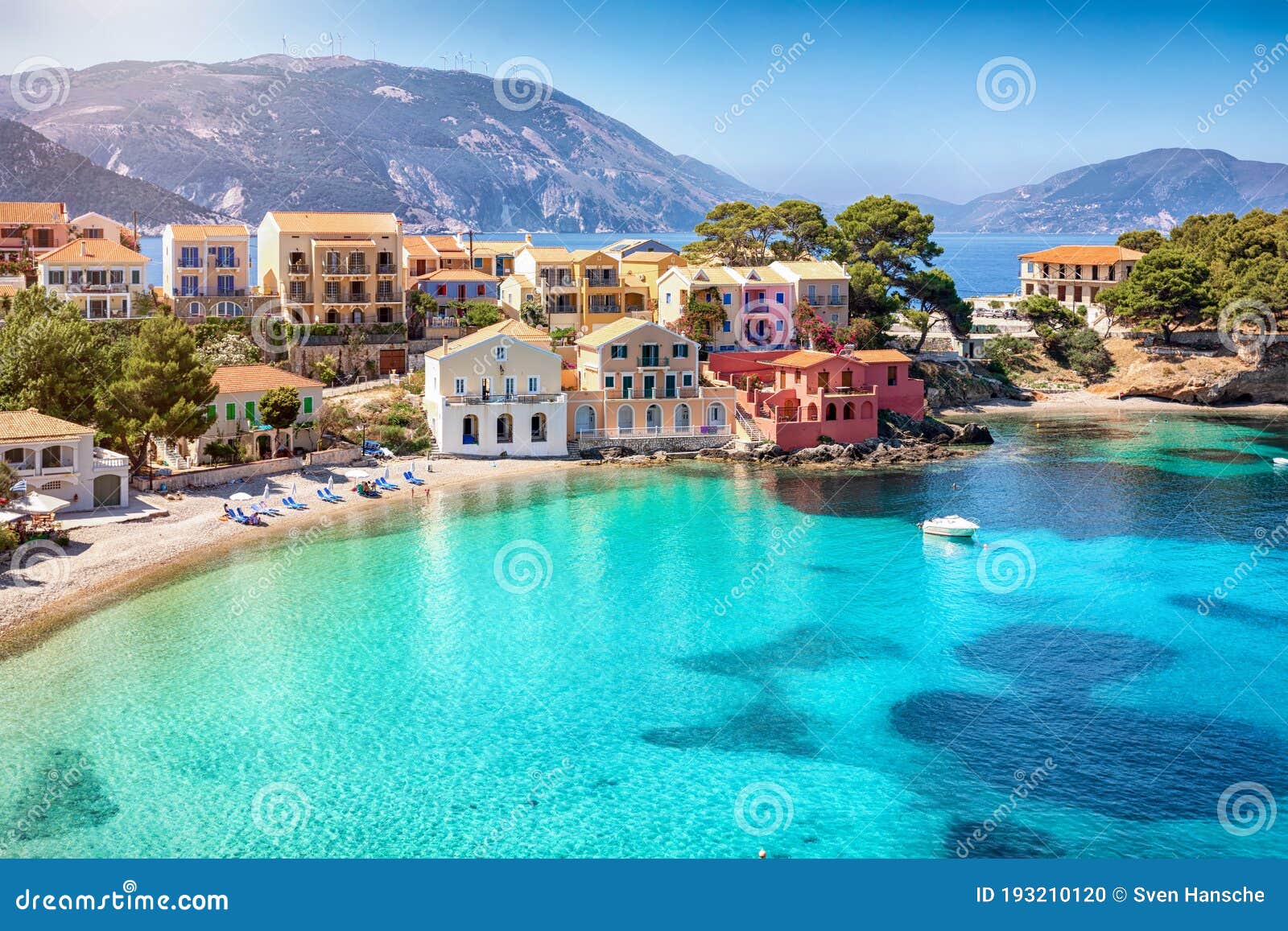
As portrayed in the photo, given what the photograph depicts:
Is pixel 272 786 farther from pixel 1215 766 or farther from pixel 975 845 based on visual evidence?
pixel 1215 766

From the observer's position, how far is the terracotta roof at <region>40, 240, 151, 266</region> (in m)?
65.3

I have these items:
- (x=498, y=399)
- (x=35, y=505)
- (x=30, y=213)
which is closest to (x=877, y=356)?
(x=498, y=399)

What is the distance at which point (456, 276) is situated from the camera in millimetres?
76625

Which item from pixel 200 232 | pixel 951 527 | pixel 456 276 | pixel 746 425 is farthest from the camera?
pixel 456 276

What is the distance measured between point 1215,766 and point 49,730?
86.3 ft

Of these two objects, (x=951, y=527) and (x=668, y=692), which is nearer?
(x=668, y=692)

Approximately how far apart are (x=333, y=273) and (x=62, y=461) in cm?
2813

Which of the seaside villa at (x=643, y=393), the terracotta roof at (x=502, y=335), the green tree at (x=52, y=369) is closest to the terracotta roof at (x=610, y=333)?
the seaside villa at (x=643, y=393)

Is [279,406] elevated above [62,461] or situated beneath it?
elevated above

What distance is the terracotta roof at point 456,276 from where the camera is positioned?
76312 millimetres

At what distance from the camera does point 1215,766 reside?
88.9ft

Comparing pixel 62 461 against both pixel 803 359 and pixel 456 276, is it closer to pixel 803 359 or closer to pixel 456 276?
pixel 803 359

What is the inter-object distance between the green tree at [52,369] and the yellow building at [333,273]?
19491 millimetres

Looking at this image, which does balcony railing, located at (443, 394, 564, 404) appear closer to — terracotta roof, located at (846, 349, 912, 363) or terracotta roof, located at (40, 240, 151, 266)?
terracotta roof, located at (846, 349, 912, 363)
